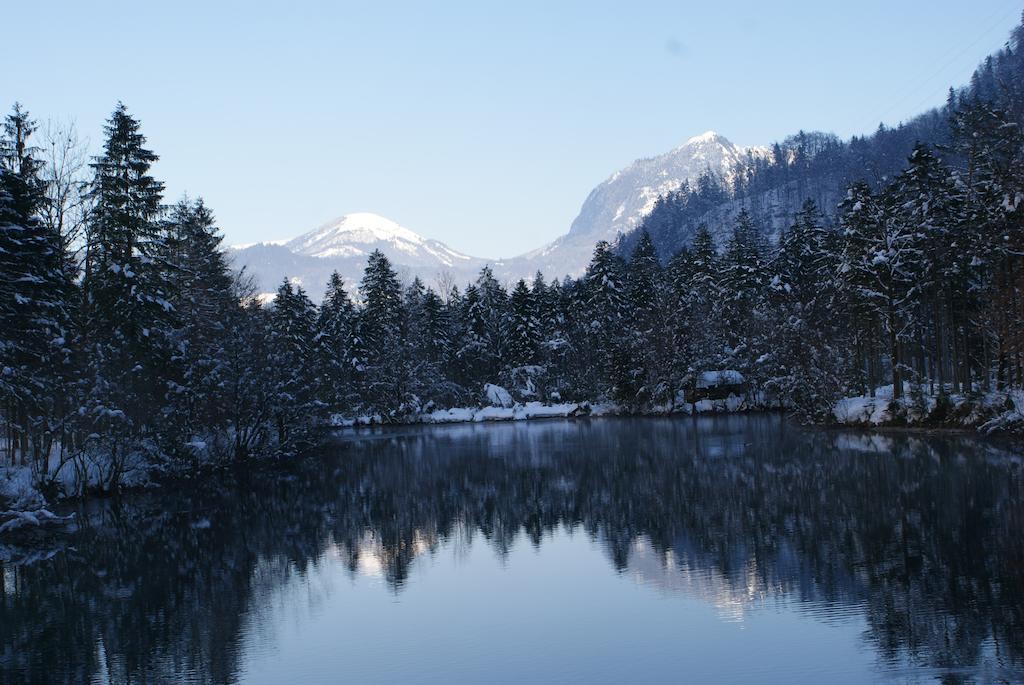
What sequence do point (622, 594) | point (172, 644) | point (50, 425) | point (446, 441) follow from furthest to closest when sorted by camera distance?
1. point (446, 441)
2. point (50, 425)
3. point (622, 594)
4. point (172, 644)

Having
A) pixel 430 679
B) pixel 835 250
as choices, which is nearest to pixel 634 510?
pixel 430 679

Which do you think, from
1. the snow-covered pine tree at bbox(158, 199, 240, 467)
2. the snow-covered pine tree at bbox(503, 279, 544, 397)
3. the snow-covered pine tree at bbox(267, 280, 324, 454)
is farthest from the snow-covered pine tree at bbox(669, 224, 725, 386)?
the snow-covered pine tree at bbox(158, 199, 240, 467)

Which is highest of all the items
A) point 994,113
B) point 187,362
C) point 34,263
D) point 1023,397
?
point 994,113

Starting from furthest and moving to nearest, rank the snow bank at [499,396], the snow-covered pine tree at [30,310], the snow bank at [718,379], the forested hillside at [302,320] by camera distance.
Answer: the snow bank at [499,396], the snow bank at [718,379], the forested hillside at [302,320], the snow-covered pine tree at [30,310]

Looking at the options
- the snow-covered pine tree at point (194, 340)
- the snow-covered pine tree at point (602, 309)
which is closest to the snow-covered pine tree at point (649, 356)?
the snow-covered pine tree at point (602, 309)

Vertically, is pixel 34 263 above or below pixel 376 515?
above

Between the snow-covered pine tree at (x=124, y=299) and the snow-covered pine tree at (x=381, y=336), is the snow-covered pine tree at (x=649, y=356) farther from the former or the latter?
the snow-covered pine tree at (x=124, y=299)

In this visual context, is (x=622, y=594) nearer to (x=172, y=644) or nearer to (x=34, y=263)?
(x=172, y=644)

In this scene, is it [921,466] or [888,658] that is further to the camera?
[921,466]

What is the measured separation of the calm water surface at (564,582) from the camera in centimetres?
1459

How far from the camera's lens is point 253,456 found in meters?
60.5

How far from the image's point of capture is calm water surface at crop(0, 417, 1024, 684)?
14586 millimetres

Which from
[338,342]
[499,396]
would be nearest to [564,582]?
[499,396]

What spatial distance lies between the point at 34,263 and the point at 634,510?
25642mm
